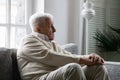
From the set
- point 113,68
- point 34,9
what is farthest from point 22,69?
point 34,9

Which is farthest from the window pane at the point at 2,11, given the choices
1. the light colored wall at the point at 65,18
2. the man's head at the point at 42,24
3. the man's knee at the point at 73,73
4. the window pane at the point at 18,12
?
the man's knee at the point at 73,73

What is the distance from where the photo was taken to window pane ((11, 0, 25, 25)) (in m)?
3.31

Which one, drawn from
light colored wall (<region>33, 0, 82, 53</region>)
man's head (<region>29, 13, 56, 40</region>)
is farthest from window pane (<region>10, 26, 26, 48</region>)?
man's head (<region>29, 13, 56, 40</region>)

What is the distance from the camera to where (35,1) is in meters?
3.52

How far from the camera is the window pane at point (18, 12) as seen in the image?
3.31 m

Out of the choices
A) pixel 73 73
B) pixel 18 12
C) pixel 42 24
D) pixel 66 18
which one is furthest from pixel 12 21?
pixel 73 73

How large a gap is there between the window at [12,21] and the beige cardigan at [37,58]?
775mm

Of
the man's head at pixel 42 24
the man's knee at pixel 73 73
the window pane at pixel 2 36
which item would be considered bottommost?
the man's knee at pixel 73 73

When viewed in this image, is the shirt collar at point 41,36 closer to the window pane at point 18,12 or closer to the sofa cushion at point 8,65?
the sofa cushion at point 8,65

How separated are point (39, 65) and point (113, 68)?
832 mm

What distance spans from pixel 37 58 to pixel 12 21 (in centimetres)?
104

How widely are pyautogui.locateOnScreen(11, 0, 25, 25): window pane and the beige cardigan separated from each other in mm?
877

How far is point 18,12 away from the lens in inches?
133

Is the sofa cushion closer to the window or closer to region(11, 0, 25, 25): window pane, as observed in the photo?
the window
